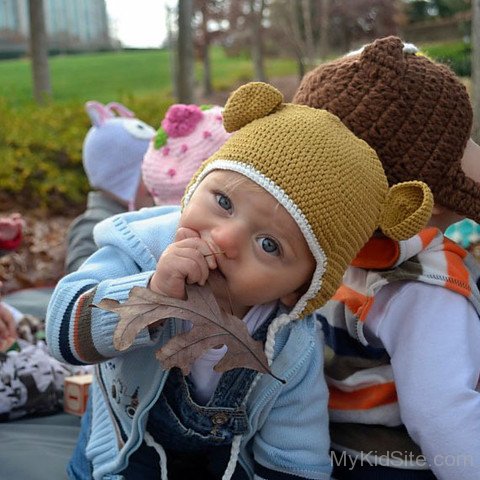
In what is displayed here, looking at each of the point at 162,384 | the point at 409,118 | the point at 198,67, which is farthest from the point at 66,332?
the point at 198,67

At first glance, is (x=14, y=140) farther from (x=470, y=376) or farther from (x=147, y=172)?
(x=470, y=376)

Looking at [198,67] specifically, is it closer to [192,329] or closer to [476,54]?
[476,54]

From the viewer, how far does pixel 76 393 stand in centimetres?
247

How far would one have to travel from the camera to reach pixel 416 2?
1981 centimetres

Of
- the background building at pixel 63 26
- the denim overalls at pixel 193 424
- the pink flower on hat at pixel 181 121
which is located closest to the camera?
the denim overalls at pixel 193 424

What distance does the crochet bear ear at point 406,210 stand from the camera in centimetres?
145

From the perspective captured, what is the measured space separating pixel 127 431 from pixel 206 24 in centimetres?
1949

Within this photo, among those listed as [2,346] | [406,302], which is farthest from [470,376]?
[2,346]

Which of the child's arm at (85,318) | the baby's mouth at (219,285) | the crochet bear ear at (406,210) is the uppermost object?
the crochet bear ear at (406,210)

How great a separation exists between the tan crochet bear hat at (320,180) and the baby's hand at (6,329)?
1.23 metres

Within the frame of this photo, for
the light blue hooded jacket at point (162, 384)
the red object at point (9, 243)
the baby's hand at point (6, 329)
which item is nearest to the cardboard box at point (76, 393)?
the baby's hand at point (6, 329)

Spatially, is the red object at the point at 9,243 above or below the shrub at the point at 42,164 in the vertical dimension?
above

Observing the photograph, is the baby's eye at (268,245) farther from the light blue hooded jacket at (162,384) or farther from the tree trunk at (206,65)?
the tree trunk at (206,65)

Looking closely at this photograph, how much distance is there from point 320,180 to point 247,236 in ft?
0.61
